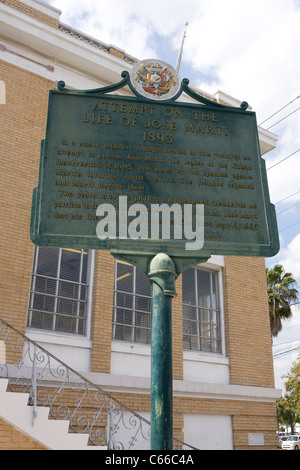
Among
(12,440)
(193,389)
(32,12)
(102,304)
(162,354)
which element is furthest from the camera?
(32,12)

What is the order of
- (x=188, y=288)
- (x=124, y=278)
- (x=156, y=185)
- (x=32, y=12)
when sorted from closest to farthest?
(x=156, y=185) < (x=124, y=278) < (x=32, y=12) < (x=188, y=288)

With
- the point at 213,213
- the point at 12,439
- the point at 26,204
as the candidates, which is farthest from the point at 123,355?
the point at 213,213

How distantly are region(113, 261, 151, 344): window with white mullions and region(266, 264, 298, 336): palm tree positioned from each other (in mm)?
18239

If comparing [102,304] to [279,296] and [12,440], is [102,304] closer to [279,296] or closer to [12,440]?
[12,440]

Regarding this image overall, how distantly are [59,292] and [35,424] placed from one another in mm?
4113

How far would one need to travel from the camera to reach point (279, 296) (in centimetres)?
2870

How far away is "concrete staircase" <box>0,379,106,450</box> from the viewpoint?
21.2ft

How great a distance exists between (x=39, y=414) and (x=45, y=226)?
13.2 ft

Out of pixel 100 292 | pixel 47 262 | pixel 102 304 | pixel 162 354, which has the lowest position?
pixel 162 354

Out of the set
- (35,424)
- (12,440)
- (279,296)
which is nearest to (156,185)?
(35,424)

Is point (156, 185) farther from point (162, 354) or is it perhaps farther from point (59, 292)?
point (59, 292)

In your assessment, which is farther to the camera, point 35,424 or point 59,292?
point 59,292

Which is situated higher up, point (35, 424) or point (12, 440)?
point (35, 424)
